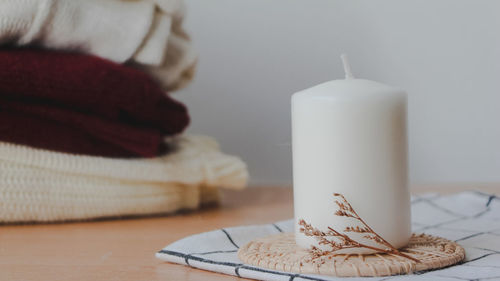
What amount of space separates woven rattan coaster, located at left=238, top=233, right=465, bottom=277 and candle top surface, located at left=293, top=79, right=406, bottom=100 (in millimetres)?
112

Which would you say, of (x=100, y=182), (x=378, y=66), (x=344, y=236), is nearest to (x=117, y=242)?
(x=100, y=182)

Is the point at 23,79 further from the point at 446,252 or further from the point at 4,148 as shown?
the point at 446,252

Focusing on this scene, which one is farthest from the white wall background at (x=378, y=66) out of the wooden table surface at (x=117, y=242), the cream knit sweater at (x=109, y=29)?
the cream knit sweater at (x=109, y=29)

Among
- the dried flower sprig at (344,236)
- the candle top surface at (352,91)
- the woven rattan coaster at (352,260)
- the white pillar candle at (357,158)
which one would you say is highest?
the candle top surface at (352,91)

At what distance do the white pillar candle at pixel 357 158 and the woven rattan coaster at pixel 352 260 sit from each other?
0.05 ft

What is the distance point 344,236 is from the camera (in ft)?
1.41

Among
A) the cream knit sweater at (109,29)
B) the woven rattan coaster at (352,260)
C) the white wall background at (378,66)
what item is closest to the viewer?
the woven rattan coaster at (352,260)

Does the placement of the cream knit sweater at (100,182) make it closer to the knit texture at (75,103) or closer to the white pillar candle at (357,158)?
the knit texture at (75,103)

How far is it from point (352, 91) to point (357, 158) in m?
0.05

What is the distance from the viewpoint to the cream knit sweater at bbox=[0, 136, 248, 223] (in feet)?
2.27

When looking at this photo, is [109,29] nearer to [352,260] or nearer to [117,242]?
[117,242]

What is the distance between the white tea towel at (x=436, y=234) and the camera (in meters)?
0.40

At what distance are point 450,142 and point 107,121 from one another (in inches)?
20.7

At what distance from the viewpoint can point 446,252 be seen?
44 centimetres
